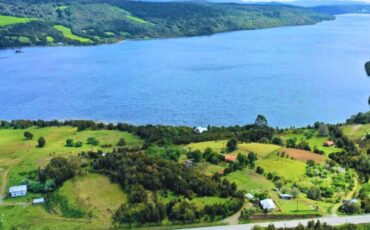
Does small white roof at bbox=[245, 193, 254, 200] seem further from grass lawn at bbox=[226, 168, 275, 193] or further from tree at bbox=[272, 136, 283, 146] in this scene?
tree at bbox=[272, 136, 283, 146]

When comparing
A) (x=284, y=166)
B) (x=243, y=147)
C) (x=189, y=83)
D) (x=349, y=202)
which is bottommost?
(x=189, y=83)

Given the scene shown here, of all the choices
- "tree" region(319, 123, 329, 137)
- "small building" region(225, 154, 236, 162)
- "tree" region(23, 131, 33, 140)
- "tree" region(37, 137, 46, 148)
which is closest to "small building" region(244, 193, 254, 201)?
"small building" region(225, 154, 236, 162)


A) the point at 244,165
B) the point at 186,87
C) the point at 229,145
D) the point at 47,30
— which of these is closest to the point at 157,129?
the point at 229,145

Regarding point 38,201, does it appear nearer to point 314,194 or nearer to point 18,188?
point 18,188

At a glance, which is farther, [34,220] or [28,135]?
[28,135]

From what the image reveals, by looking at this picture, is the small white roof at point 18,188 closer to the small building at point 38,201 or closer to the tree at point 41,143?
the small building at point 38,201

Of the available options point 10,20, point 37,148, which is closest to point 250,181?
point 37,148

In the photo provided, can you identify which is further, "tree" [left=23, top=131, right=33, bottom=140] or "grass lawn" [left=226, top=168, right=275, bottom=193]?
"tree" [left=23, top=131, right=33, bottom=140]
